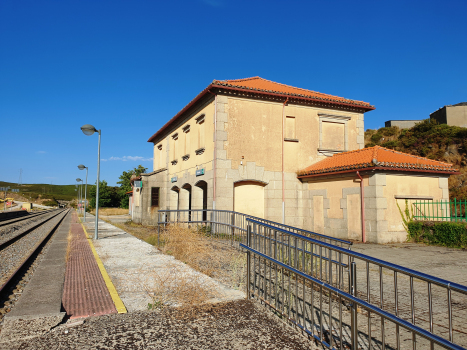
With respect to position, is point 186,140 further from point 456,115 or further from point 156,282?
point 456,115

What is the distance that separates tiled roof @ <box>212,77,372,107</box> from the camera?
48.7ft

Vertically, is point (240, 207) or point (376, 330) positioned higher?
point (240, 207)

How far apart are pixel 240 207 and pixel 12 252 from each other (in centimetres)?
914

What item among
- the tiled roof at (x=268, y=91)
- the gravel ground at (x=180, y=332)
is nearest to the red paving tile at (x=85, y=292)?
the gravel ground at (x=180, y=332)

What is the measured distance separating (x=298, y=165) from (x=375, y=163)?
4.68m

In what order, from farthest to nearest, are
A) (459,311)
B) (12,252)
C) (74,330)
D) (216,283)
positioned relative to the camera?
(12,252), (216,283), (459,311), (74,330)

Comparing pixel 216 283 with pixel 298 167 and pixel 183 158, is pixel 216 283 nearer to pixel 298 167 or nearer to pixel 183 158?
pixel 298 167

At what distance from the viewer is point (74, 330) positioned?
3.78 meters

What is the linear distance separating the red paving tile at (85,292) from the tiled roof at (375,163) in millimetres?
9904

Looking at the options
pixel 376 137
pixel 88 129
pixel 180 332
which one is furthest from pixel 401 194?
pixel 376 137

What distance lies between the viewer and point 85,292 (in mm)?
5430

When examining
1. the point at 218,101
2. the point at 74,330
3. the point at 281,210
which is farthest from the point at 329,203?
the point at 74,330

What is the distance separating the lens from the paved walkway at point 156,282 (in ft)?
15.9

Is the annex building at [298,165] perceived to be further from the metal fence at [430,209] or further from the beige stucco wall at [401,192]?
the metal fence at [430,209]
